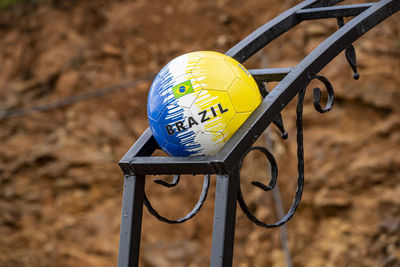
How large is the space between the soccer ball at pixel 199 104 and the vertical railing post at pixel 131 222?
0.16 m

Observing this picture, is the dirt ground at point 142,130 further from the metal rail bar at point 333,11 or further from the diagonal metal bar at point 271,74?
the diagonal metal bar at point 271,74

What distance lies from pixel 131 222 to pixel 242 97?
509 mm

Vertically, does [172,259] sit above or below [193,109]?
below

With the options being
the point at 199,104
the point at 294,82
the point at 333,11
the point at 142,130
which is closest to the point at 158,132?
the point at 199,104

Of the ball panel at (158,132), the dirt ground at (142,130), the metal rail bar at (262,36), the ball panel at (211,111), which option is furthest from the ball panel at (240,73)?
the dirt ground at (142,130)

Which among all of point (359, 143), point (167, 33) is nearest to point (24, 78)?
point (167, 33)

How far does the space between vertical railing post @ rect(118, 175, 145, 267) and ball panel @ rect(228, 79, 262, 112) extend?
379 millimetres

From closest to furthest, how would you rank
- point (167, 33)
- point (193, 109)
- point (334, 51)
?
point (193, 109) < point (334, 51) < point (167, 33)

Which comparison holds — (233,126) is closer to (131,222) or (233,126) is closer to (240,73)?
(240,73)

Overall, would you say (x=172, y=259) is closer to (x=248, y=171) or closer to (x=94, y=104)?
(x=248, y=171)

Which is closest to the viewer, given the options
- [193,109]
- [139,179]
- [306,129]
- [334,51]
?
[193,109]

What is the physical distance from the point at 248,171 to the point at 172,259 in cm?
114

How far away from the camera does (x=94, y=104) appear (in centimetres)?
566

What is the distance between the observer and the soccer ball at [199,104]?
143 cm
